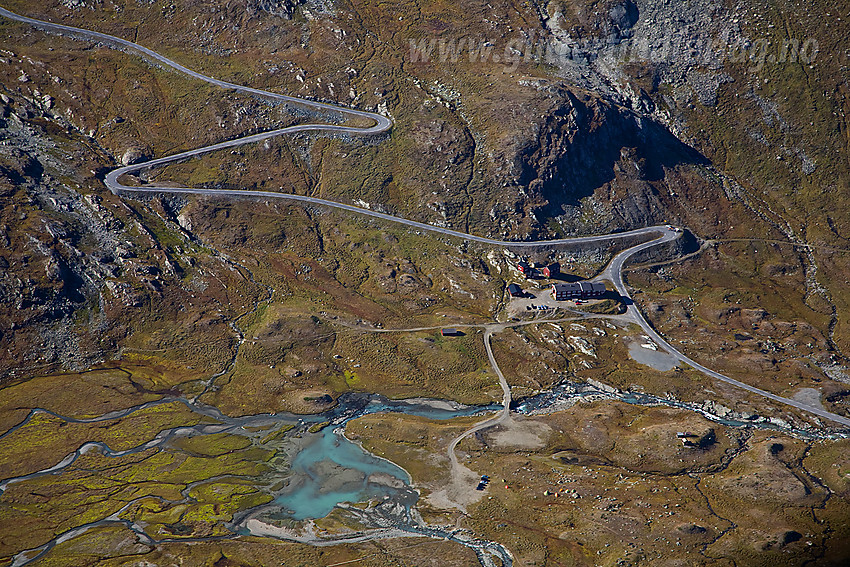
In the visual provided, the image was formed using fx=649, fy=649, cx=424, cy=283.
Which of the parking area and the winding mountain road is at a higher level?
the winding mountain road

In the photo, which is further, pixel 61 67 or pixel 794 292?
pixel 61 67

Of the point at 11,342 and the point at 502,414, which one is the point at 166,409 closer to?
the point at 11,342

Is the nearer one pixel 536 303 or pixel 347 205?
pixel 536 303

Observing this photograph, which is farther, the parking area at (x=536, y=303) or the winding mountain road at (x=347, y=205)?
the winding mountain road at (x=347, y=205)

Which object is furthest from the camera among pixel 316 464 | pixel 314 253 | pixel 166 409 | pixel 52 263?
pixel 314 253

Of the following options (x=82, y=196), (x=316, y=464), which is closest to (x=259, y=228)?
(x=82, y=196)

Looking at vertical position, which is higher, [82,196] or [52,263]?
[82,196]

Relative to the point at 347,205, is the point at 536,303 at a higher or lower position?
lower

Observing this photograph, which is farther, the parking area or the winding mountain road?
the winding mountain road

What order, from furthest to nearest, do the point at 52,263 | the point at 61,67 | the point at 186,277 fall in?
1. the point at 61,67
2. the point at 186,277
3. the point at 52,263

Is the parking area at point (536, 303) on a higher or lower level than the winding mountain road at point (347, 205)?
lower

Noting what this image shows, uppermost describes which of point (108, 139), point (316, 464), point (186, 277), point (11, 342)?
point (108, 139)
